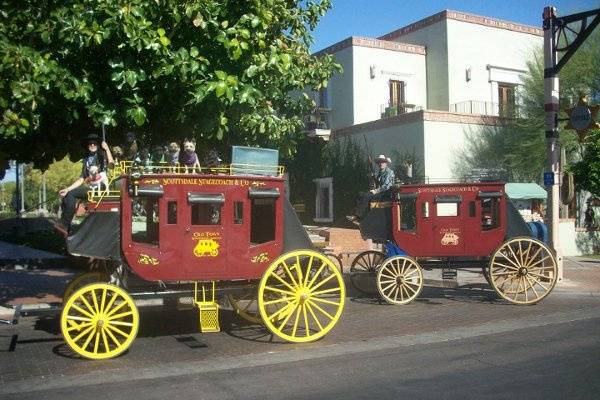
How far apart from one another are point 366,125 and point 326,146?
2.63 metres

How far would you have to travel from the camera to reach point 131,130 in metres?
10.7

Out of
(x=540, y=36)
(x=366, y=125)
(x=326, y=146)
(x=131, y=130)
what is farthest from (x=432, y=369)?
(x=540, y=36)

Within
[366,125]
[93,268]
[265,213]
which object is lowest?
[93,268]

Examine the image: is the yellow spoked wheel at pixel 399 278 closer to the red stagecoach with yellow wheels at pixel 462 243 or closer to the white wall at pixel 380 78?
the red stagecoach with yellow wheels at pixel 462 243

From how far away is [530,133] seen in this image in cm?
2303

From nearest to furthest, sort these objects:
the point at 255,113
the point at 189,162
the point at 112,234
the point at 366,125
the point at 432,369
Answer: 1. the point at 432,369
2. the point at 112,234
3. the point at 189,162
4. the point at 255,113
5. the point at 366,125

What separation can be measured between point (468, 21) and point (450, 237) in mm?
18290

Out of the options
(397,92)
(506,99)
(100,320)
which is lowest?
(100,320)

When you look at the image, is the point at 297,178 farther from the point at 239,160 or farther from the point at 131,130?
the point at 239,160

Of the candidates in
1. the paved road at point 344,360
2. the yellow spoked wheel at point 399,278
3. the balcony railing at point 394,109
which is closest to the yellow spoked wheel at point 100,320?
the paved road at point 344,360

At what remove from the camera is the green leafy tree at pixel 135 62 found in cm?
769

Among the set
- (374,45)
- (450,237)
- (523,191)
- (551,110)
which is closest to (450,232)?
(450,237)

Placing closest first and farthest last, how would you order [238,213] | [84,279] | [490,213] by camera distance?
[238,213] → [84,279] → [490,213]

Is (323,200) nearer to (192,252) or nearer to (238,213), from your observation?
(238,213)
